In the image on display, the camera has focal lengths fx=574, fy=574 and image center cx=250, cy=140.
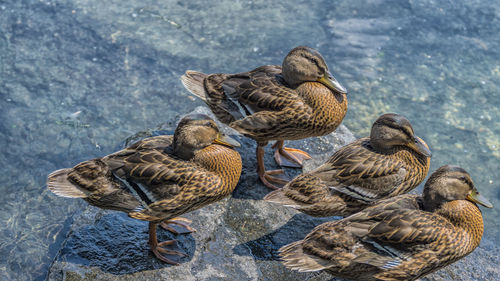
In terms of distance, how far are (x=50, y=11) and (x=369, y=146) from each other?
6.04 metres

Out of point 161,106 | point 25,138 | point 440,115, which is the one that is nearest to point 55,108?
point 25,138

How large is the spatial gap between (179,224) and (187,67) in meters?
3.56

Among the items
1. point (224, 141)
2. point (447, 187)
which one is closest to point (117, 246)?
point (224, 141)

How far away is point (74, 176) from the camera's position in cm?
494

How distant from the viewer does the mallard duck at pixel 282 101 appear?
555 cm

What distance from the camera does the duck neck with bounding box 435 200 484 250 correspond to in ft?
14.9

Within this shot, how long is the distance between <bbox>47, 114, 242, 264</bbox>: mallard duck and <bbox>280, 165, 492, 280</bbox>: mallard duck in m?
0.89

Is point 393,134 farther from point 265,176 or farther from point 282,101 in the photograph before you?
point 265,176

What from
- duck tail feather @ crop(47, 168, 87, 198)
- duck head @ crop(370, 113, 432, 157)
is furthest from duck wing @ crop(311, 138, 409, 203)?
duck tail feather @ crop(47, 168, 87, 198)

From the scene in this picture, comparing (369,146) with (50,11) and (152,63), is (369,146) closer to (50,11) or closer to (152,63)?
(152,63)

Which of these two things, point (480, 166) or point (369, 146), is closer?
point (369, 146)

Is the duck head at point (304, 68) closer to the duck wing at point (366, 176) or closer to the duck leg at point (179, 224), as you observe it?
the duck wing at point (366, 176)

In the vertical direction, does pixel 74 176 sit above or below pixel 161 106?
above

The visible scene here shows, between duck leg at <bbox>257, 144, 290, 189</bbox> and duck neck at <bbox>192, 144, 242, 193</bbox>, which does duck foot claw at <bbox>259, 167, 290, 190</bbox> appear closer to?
duck leg at <bbox>257, 144, 290, 189</bbox>
